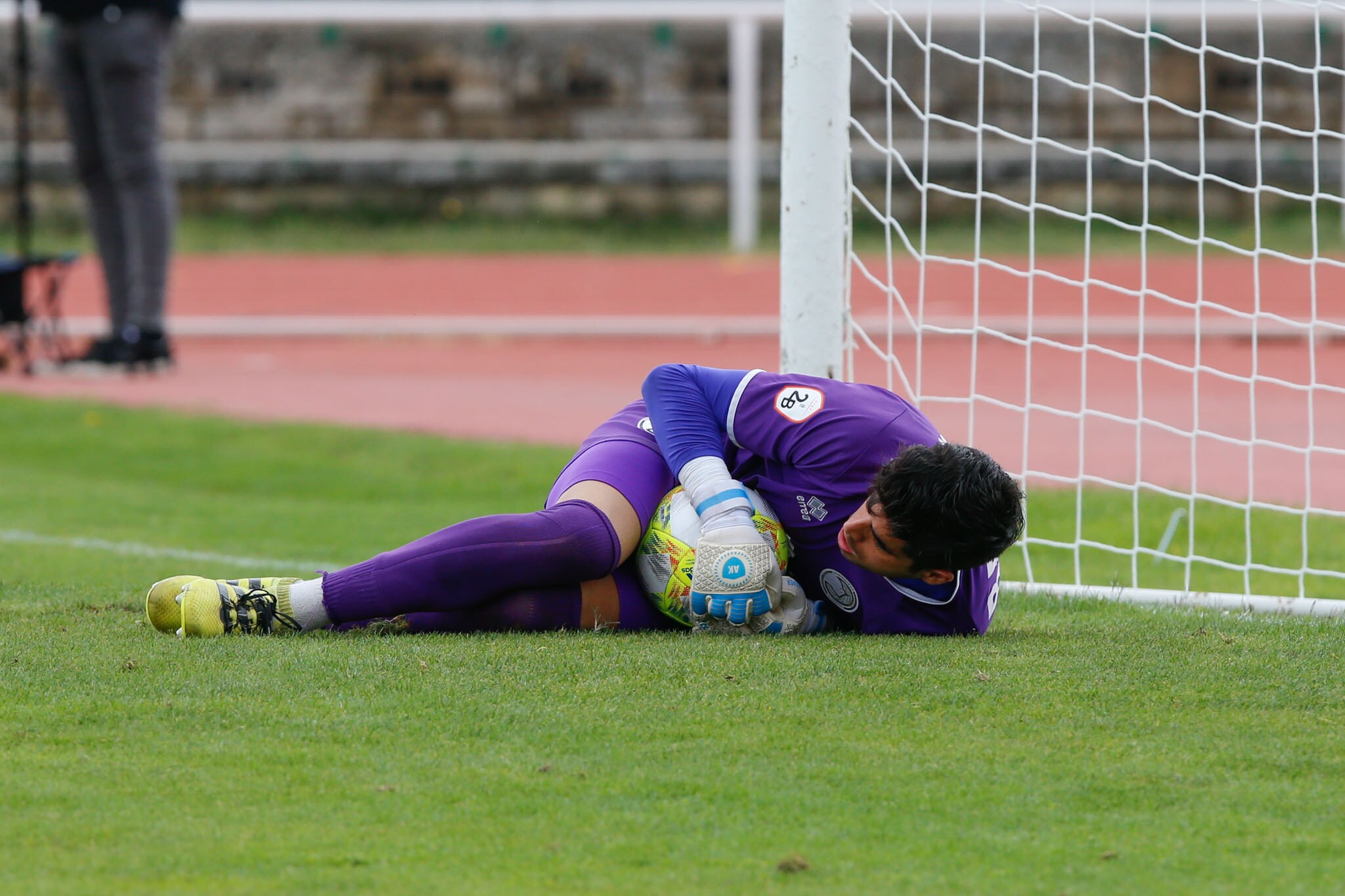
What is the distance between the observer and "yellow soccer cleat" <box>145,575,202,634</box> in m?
3.89

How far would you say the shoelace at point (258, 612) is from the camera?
390 cm

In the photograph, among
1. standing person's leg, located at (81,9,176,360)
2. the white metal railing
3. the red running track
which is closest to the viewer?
the red running track

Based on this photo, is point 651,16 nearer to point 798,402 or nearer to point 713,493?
point 798,402

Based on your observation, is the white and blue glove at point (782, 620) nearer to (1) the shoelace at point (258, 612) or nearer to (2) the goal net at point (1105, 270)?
(1) the shoelace at point (258, 612)

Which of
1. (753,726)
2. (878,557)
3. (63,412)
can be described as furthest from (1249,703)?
(63,412)

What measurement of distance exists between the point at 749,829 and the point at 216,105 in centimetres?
2112

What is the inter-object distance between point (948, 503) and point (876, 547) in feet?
0.73

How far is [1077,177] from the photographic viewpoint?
2059cm

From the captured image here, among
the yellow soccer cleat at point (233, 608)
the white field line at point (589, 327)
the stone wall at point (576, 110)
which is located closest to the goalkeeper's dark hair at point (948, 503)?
the yellow soccer cleat at point (233, 608)

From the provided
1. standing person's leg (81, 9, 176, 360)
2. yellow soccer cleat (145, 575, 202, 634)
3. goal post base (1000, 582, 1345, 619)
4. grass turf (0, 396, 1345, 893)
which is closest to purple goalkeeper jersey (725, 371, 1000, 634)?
grass turf (0, 396, 1345, 893)

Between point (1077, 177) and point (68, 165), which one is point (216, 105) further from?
point (1077, 177)

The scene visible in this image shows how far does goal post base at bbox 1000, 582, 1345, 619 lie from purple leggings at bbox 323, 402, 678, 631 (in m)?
1.44

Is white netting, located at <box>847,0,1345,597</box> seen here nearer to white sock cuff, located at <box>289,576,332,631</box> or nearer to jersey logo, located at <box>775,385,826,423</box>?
jersey logo, located at <box>775,385,826,423</box>

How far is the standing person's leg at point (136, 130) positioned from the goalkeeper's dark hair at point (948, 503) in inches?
307
